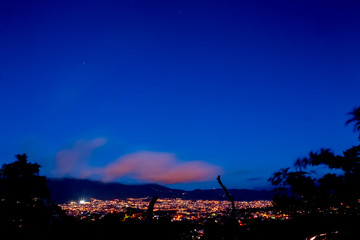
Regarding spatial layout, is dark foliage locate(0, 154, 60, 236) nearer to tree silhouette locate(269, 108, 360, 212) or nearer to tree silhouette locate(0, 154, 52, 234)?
tree silhouette locate(0, 154, 52, 234)

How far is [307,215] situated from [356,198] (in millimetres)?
1219

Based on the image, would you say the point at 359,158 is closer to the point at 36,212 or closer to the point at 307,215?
the point at 307,215

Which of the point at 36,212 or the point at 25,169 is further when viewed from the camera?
the point at 25,169

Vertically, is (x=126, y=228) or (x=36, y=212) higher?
(x=36, y=212)

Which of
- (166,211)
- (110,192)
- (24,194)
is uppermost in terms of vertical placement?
(24,194)

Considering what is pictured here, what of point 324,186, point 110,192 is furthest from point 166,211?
point 110,192

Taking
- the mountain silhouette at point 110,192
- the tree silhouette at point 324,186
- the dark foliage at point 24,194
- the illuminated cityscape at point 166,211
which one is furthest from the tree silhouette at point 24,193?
the mountain silhouette at point 110,192

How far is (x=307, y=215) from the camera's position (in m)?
4.82

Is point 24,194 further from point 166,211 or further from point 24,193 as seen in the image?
point 166,211

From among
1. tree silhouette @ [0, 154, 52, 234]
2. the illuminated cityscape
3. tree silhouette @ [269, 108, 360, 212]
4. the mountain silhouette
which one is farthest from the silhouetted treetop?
the mountain silhouette

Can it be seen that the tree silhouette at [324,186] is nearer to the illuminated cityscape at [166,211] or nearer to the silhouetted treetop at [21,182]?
the illuminated cityscape at [166,211]

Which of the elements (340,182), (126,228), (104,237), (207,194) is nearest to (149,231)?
(126,228)

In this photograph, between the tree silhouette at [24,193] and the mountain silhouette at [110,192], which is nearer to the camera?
the tree silhouette at [24,193]

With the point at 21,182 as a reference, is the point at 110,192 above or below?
below
